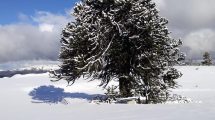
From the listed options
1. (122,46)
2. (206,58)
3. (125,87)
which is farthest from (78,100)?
(206,58)

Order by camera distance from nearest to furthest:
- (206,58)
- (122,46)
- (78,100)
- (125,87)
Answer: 1. (122,46)
2. (125,87)
3. (78,100)
4. (206,58)

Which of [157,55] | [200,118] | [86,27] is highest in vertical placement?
[86,27]

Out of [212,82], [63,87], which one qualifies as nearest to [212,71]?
[212,82]

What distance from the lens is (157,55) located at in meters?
24.3

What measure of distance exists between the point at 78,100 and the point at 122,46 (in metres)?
5.05

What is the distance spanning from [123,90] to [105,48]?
2754 mm

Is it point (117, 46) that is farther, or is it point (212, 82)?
point (212, 82)

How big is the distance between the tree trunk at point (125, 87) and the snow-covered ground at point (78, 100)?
255cm

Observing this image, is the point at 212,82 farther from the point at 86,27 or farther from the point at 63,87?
the point at 86,27

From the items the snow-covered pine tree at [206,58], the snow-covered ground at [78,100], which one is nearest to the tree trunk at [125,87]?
the snow-covered ground at [78,100]

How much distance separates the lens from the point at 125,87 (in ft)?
83.3

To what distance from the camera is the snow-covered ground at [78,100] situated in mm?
14273

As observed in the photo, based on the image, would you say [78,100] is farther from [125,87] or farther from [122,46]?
[122,46]

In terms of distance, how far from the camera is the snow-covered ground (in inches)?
562
